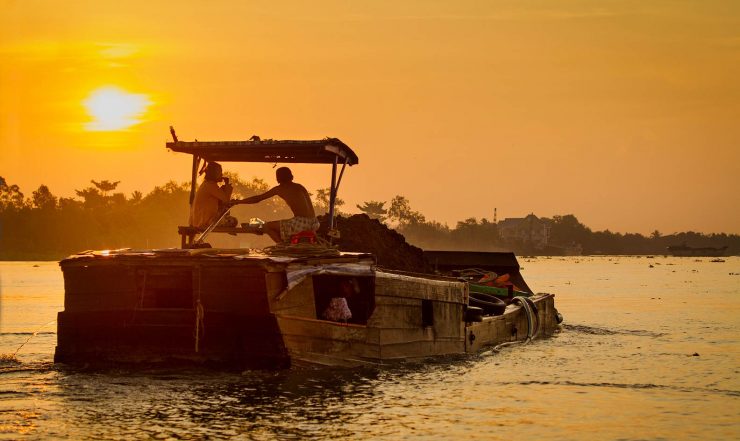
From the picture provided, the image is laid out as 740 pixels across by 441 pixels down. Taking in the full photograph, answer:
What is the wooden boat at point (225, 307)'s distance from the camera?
43.6 ft

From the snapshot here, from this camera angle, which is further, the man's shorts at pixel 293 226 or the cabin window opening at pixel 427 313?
the cabin window opening at pixel 427 313

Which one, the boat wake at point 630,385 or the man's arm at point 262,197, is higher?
the man's arm at point 262,197

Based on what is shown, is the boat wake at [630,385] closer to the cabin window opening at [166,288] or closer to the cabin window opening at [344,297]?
the cabin window opening at [344,297]

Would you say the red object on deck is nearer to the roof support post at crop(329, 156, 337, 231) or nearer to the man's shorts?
the man's shorts

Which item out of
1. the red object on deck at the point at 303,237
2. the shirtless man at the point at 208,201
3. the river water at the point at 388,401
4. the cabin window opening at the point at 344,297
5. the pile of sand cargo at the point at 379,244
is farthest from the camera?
the pile of sand cargo at the point at 379,244

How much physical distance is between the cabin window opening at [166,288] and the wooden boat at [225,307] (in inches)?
0.5

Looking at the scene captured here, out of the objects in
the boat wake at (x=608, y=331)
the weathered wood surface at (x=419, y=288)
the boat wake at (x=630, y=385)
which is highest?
the weathered wood surface at (x=419, y=288)

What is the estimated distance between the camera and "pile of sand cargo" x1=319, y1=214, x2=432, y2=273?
21.4 metres

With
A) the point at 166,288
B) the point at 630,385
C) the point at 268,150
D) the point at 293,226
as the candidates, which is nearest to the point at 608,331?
the point at 630,385

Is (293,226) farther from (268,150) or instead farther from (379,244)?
(379,244)

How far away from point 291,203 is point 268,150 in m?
1.06

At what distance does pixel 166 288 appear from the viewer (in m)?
14.1


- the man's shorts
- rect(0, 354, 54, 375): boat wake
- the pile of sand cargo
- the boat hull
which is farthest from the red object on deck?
the pile of sand cargo

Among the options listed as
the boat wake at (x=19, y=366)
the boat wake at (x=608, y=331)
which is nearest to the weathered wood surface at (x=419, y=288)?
the boat wake at (x=19, y=366)
